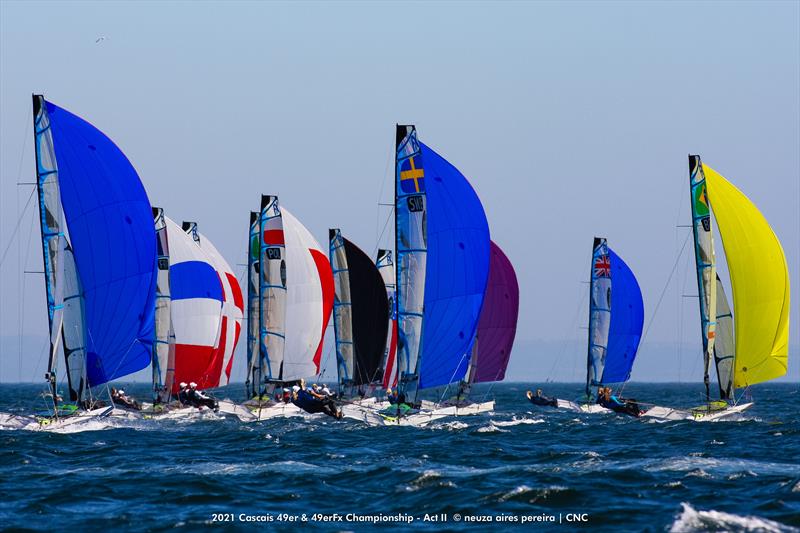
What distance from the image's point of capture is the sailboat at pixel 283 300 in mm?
55312

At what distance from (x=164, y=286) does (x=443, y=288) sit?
1445 centimetres

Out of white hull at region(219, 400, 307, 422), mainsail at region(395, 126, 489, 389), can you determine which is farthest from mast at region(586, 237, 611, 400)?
mainsail at region(395, 126, 489, 389)

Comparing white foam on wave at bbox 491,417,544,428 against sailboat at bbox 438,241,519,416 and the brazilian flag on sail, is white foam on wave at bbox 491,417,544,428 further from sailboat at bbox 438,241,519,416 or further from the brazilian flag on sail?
the brazilian flag on sail

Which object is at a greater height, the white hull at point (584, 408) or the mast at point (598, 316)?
the mast at point (598, 316)

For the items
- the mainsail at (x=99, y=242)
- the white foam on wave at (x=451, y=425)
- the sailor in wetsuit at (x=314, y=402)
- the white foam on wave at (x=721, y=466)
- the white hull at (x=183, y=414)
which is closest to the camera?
the white foam on wave at (x=721, y=466)

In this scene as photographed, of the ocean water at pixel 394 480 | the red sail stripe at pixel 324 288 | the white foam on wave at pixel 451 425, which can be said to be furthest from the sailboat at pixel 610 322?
the ocean water at pixel 394 480

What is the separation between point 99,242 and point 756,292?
24.6 metres

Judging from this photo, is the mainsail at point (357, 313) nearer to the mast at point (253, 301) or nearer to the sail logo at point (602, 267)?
the mast at point (253, 301)

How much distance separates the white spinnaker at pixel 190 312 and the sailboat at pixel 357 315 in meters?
7.01

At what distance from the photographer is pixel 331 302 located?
5812cm

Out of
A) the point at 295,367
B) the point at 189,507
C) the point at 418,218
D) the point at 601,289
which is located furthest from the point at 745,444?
the point at 601,289

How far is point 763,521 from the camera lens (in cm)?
2078

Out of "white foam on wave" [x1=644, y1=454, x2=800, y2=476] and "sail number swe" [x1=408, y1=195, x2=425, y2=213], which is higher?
"sail number swe" [x1=408, y1=195, x2=425, y2=213]

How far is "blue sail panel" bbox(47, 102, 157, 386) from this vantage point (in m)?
38.8
